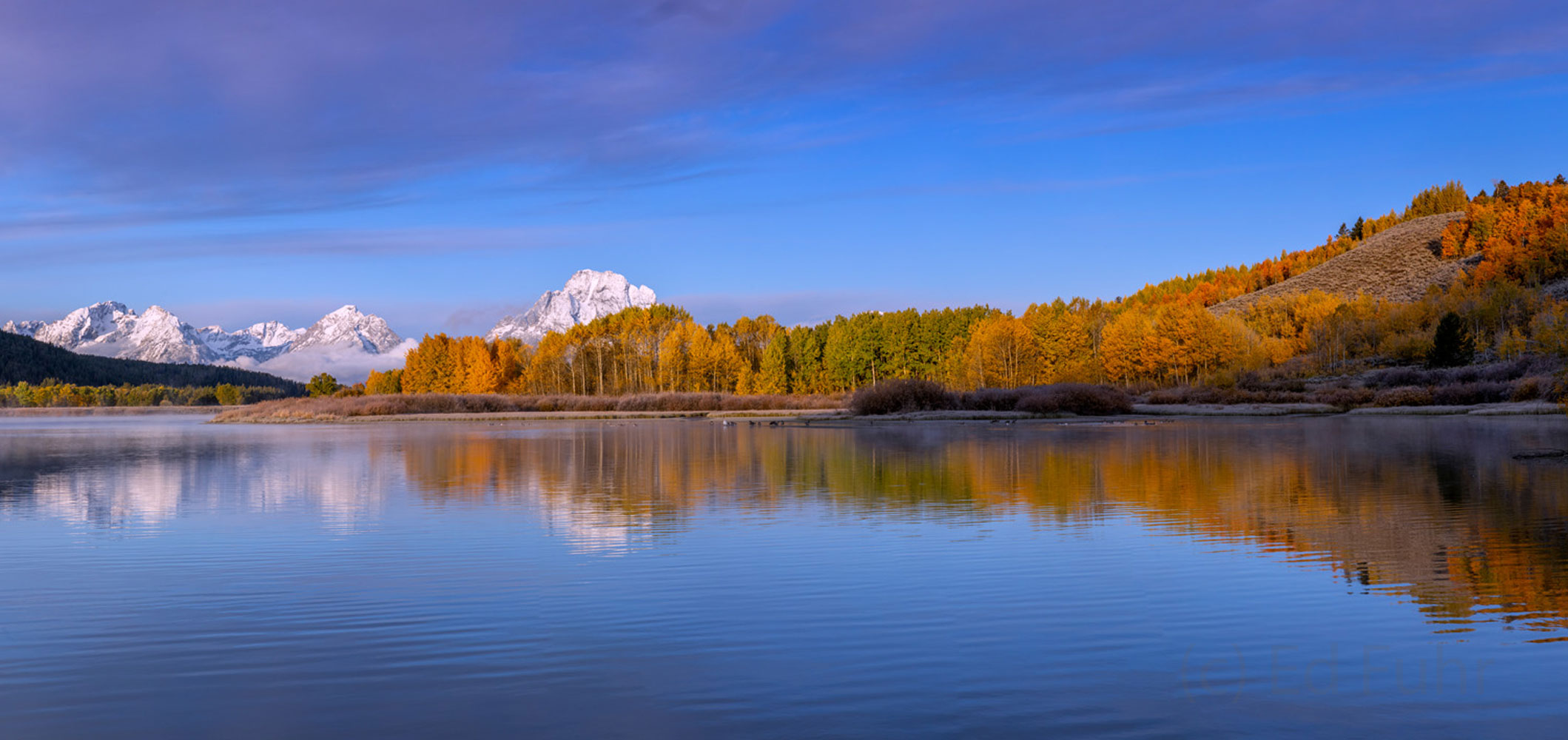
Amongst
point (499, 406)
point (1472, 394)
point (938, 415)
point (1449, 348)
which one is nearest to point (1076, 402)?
point (938, 415)

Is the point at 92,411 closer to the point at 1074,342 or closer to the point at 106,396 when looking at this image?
the point at 106,396

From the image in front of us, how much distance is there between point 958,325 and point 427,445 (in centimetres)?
7300

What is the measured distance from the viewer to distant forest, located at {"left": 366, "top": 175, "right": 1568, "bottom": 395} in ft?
267

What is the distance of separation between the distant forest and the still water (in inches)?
2236

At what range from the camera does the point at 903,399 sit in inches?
2138

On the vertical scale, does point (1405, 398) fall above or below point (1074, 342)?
below

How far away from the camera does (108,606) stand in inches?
342

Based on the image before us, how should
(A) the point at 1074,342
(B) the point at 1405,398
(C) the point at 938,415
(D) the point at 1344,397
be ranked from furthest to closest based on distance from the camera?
(A) the point at 1074,342
(D) the point at 1344,397
(B) the point at 1405,398
(C) the point at 938,415

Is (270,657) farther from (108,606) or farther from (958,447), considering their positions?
(958,447)

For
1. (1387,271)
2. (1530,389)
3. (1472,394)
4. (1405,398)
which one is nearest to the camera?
(1530,389)

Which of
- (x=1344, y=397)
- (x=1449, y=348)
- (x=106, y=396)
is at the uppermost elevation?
(x=106, y=396)

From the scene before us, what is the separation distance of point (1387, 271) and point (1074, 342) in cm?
6795

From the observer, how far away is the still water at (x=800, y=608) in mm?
5609

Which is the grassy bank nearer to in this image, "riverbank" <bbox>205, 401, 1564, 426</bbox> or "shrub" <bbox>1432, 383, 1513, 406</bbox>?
"riverbank" <bbox>205, 401, 1564, 426</bbox>
